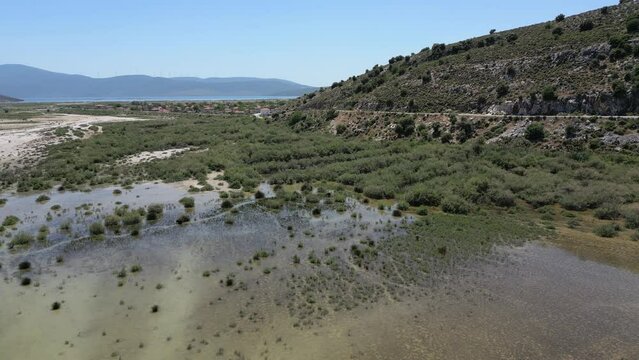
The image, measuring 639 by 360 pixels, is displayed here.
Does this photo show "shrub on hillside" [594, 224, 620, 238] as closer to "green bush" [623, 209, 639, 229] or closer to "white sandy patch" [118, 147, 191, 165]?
"green bush" [623, 209, 639, 229]

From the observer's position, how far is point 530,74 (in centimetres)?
8150

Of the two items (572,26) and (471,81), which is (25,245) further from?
(572,26)

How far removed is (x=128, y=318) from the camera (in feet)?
85.7

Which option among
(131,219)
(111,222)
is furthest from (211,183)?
(111,222)

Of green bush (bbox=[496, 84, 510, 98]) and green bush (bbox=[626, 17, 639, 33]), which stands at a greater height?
green bush (bbox=[626, 17, 639, 33])

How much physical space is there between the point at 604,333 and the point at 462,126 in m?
55.1

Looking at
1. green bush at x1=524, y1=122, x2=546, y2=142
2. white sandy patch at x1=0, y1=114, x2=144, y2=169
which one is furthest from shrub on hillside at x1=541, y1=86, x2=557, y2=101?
white sandy patch at x1=0, y1=114, x2=144, y2=169

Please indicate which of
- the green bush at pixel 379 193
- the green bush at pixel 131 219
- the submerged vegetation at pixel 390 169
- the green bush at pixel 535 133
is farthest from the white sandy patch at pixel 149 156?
the green bush at pixel 535 133

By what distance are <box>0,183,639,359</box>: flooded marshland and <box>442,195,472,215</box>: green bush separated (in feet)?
26.3

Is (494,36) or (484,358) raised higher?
(494,36)

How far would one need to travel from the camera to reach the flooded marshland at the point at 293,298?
23.5 m

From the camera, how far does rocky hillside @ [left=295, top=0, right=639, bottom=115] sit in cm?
6981

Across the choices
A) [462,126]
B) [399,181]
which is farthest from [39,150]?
[462,126]

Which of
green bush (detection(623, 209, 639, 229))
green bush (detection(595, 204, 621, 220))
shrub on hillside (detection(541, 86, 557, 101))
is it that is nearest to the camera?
green bush (detection(623, 209, 639, 229))
